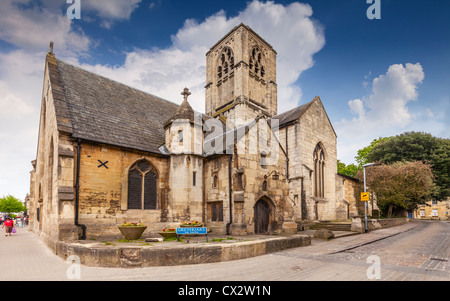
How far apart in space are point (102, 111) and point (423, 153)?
34785 mm

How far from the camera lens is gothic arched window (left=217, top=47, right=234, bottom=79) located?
111ft

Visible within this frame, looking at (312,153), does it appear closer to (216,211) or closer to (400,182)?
(400,182)

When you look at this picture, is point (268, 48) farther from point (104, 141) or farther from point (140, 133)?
point (104, 141)

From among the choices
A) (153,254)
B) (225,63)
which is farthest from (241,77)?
(153,254)

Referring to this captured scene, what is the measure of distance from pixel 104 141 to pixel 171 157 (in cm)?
357

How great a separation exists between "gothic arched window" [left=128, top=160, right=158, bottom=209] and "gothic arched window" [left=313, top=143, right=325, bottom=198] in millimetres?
15346

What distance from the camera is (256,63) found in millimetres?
34656

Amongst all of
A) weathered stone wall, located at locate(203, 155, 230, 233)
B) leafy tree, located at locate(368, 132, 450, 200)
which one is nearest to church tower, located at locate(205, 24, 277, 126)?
leafy tree, located at locate(368, 132, 450, 200)

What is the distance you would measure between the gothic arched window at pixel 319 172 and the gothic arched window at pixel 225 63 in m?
15.1

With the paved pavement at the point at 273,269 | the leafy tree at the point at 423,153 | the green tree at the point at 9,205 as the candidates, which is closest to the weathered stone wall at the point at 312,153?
the leafy tree at the point at 423,153

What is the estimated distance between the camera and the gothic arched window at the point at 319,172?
24.7 meters

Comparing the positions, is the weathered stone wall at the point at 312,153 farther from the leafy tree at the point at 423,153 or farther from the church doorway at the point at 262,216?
the leafy tree at the point at 423,153

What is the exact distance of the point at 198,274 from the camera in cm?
680
